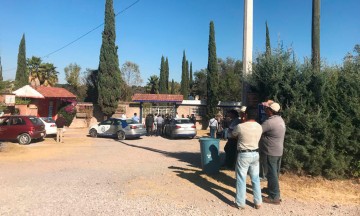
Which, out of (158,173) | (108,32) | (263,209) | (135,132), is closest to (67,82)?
(108,32)

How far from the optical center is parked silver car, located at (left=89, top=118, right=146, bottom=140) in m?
20.4

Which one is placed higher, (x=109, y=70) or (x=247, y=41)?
(x=109, y=70)

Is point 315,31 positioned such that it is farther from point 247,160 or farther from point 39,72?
point 39,72

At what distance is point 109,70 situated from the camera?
102ft

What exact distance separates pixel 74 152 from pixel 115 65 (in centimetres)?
1793

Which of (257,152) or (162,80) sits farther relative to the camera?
(162,80)

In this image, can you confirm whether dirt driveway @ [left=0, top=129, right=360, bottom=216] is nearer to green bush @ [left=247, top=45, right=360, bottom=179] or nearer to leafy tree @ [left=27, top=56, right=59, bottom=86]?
green bush @ [left=247, top=45, right=360, bottom=179]

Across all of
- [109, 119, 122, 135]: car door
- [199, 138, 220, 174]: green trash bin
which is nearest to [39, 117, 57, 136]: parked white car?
[109, 119, 122, 135]: car door

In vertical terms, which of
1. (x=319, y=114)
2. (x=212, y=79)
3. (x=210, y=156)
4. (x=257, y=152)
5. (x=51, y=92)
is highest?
(x=212, y=79)

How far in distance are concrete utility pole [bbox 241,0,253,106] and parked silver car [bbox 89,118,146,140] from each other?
39.2 feet

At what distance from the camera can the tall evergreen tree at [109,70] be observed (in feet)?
100

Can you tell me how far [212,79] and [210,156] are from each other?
24.8 m

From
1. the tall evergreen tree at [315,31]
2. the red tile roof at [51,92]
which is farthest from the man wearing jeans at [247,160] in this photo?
the red tile roof at [51,92]

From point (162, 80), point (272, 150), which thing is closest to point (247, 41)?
point (272, 150)
